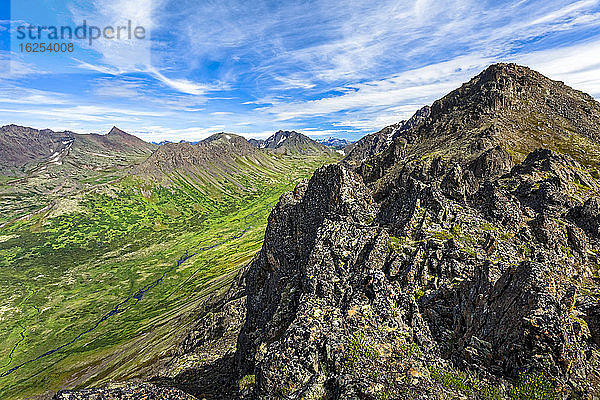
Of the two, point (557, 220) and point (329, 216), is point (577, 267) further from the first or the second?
point (329, 216)

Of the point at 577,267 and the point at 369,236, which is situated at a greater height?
the point at 369,236

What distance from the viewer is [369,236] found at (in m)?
34.7

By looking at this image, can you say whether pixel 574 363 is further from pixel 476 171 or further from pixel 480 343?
pixel 476 171

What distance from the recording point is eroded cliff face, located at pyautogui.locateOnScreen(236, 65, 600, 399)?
1912 cm

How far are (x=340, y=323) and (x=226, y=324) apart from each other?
136ft

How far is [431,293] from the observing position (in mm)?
27516

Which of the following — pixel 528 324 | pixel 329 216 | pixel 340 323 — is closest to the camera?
pixel 528 324

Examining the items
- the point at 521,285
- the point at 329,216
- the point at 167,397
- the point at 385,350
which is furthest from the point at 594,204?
the point at 167,397

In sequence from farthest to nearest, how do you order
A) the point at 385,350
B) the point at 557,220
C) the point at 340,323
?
the point at 557,220 < the point at 340,323 < the point at 385,350

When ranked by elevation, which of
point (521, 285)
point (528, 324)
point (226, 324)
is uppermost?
point (521, 285)

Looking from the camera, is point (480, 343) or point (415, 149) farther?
point (415, 149)

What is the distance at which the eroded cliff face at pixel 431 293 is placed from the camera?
753 inches

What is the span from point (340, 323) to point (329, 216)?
21801mm

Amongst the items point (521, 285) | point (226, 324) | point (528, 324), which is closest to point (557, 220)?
point (521, 285)
